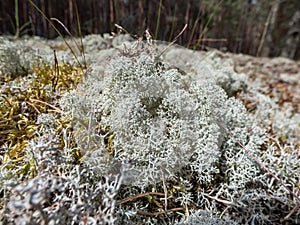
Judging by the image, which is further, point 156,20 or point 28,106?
point 156,20

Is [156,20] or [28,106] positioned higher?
[156,20]

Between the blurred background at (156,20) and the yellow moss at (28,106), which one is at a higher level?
the blurred background at (156,20)

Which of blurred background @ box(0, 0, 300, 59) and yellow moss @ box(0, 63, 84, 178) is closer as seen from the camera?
yellow moss @ box(0, 63, 84, 178)

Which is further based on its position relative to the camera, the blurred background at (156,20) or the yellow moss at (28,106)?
the blurred background at (156,20)

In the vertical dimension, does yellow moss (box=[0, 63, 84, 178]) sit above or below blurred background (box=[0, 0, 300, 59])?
below

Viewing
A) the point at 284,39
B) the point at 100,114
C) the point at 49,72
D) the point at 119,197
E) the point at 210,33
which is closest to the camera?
the point at 119,197

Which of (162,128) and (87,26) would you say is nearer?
(162,128)

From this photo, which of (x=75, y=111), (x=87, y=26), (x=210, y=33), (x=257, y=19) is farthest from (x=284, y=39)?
(x=75, y=111)

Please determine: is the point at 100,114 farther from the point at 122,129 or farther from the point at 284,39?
the point at 284,39
